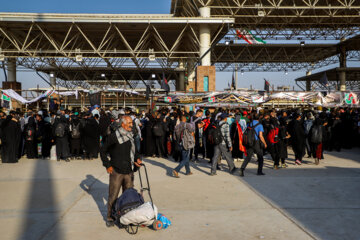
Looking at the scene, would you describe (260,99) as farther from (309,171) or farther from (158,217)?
(158,217)

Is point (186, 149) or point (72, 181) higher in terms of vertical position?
point (186, 149)

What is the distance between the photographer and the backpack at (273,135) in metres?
9.62

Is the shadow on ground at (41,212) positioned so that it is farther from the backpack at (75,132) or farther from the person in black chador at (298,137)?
the person in black chador at (298,137)

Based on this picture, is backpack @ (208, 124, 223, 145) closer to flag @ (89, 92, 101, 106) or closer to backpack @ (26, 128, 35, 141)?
backpack @ (26, 128, 35, 141)

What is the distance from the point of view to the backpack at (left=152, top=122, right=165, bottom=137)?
39.0ft

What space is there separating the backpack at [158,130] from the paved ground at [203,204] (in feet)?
7.53

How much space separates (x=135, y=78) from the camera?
146 ft

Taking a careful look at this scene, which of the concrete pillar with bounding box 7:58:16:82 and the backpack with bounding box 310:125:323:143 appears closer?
the backpack with bounding box 310:125:323:143

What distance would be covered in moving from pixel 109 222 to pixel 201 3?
24.5m

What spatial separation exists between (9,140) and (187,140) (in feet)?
22.0

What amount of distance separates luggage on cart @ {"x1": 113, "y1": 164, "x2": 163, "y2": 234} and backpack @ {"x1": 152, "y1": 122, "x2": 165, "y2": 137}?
697 centimetres

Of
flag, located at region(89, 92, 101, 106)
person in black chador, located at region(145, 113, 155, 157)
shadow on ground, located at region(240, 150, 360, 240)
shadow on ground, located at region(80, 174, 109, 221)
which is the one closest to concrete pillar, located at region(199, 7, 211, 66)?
flag, located at region(89, 92, 101, 106)

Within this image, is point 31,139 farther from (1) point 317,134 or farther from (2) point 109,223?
(1) point 317,134

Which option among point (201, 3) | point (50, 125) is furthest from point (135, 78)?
point (50, 125)
